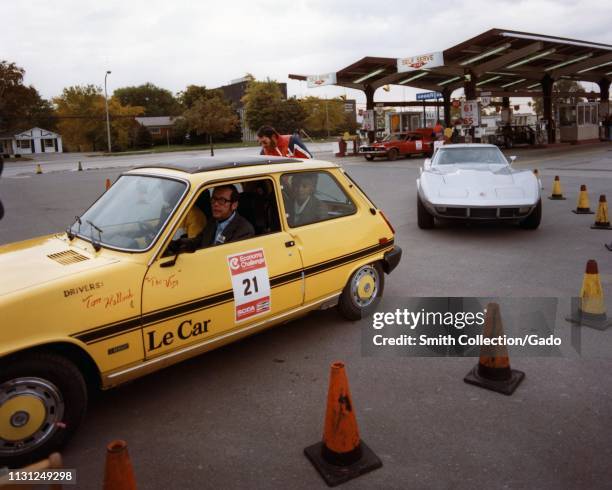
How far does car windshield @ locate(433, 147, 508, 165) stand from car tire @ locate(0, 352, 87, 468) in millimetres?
A: 8303

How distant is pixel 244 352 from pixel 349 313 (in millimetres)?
1101

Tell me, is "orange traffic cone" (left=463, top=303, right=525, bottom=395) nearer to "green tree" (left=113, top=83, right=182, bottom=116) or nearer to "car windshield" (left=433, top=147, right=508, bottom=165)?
"car windshield" (left=433, top=147, right=508, bottom=165)

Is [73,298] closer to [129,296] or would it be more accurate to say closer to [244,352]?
[129,296]

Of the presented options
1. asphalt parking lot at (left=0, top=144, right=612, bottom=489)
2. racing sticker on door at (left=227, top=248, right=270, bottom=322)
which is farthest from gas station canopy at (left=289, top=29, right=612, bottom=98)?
racing sticker on door at (left=227, top=248, right=270, bottom=322)

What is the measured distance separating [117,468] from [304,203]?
9.47ft

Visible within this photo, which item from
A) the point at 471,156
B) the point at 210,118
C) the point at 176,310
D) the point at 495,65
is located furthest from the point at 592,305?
the point at 210,118

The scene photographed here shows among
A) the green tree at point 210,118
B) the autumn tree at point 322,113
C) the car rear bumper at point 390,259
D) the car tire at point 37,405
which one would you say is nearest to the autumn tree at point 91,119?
the green tree at point 210,118

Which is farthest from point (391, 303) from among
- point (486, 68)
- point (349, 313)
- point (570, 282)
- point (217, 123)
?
point (217, 123)

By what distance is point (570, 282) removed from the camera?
5875 mm

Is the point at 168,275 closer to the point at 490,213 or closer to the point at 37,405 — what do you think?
the point at 37,405

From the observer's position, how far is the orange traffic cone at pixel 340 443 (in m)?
2.74

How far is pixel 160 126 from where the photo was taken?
87000 mm

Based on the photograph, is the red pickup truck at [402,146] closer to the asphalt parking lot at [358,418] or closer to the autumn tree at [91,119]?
the asphalt parking lot at [358,418]

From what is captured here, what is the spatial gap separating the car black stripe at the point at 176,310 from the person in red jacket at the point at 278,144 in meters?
3.61
